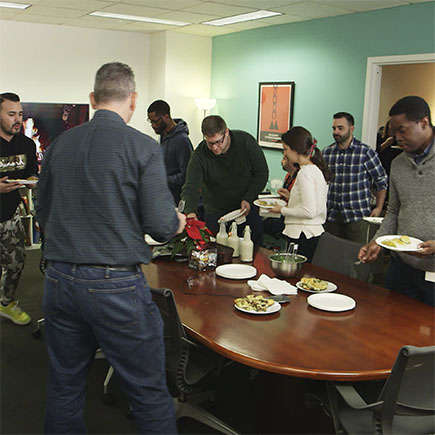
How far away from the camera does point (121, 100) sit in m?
1.86

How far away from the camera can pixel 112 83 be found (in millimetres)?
1843

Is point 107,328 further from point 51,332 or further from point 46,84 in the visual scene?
point 46,84

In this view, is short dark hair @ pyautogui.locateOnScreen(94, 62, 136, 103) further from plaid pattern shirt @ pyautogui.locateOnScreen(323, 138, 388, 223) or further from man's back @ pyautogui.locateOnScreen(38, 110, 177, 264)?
plaid pattern shirt @ pyautogui.locateOnScreen(323, 138, 388, 223)

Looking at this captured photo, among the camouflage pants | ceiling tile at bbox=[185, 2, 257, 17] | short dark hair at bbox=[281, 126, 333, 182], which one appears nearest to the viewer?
short dark hair at bbox=[281, 126, 333, 182]

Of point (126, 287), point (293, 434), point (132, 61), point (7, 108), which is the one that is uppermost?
point (132, 61)

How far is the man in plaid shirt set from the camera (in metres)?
4.26

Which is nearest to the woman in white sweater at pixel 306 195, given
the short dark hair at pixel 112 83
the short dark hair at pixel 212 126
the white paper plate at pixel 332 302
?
the short dark hair at pixel 212 126

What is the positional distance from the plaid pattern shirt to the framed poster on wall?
1.79 metres

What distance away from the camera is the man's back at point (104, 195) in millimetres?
1737

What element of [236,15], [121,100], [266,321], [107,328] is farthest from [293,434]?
[236,15]

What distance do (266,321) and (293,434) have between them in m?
0.69

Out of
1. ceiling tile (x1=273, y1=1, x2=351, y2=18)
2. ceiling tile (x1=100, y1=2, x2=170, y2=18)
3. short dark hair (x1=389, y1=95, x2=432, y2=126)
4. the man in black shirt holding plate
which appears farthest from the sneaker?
ceiling tile (x1=273, y1=1, x2=351, y2=18)

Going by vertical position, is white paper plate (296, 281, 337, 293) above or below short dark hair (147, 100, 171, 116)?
below

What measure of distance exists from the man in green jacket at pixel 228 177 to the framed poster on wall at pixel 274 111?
2.25 meters
